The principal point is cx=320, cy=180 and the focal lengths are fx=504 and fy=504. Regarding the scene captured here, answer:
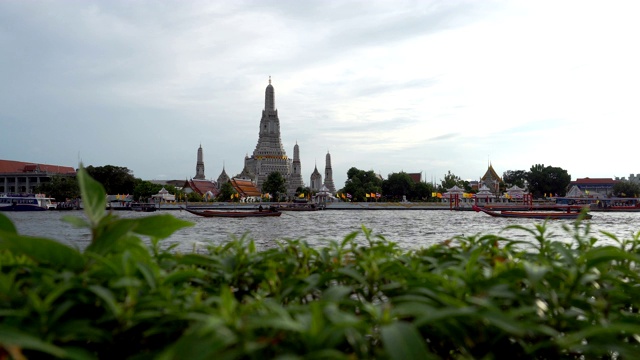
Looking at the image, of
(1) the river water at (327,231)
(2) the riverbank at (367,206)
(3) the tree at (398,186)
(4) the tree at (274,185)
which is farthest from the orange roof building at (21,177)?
(1) the river water at (327,231)

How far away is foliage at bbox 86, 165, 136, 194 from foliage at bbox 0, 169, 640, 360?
92.9m

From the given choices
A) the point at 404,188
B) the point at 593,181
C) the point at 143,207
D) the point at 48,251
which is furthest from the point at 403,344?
the point at 593,181

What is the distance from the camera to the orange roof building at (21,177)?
97375 mm

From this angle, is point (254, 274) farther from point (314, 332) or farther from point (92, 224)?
point (314, 332)

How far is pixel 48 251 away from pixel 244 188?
4686 inches

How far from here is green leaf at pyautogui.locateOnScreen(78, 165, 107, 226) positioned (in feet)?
4.70

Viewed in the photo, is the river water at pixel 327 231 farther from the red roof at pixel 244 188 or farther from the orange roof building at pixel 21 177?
the red roof at pixel 244 188

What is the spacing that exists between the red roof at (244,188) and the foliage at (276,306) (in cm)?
11311

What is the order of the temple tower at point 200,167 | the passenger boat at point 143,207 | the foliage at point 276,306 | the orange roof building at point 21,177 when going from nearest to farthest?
the foliage at point 276,306, the passenger boat at point 143,207, the orange roof building at point 21,177, the temple tower at point 200,167

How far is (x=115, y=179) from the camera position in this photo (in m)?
89.0

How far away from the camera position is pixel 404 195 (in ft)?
303

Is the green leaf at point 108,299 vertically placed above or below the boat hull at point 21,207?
above

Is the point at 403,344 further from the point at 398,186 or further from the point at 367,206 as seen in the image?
the point at 398,186

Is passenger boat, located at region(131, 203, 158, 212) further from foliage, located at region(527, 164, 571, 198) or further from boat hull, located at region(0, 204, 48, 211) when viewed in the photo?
foliage, located at region(527, 164, 571, 198)
